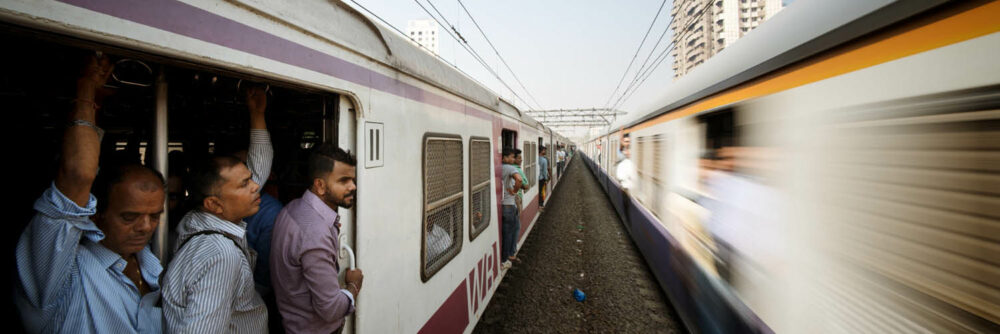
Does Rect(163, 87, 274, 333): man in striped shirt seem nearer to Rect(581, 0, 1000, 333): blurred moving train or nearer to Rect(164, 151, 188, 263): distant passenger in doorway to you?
Rect(164, 151, 188, 263): distant passenger in doorway

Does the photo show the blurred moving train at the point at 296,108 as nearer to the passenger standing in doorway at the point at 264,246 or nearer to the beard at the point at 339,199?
the beard at the point at 339,199

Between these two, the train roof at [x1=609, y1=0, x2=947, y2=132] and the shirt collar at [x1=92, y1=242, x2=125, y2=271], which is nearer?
the shirt collar at [x1=92, y1=242, x2=125, y2=271]

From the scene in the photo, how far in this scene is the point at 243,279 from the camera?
142 centimetres

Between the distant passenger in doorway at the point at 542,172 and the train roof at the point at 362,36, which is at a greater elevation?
the train roof at the point at 362,36

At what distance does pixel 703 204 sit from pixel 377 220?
248 centimetres

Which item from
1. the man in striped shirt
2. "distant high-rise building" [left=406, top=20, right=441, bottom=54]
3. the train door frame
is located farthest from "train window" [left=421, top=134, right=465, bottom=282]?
"distant high-rise building" [left=406, top=20, right=441, bottom=54]

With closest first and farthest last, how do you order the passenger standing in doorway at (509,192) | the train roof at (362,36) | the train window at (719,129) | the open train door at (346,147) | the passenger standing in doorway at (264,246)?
the train roof at (362,36), the open train door at (346,147), the passenger standing in doorway at (264,246), the train window at (719,129), the passenger standing in doorway at (509,192)

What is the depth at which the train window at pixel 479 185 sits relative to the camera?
11.2ft

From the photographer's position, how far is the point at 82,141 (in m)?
1.01

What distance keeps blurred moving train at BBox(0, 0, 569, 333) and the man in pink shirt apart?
0.33ft

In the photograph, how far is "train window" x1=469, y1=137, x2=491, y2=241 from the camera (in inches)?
135

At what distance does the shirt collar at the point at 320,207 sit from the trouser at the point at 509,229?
11.6 feet

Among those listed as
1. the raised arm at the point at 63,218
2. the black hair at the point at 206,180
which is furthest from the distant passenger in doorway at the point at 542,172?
the raised arm at the point at 63,218

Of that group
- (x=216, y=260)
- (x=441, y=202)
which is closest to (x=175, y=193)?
(x=216, y=260)
